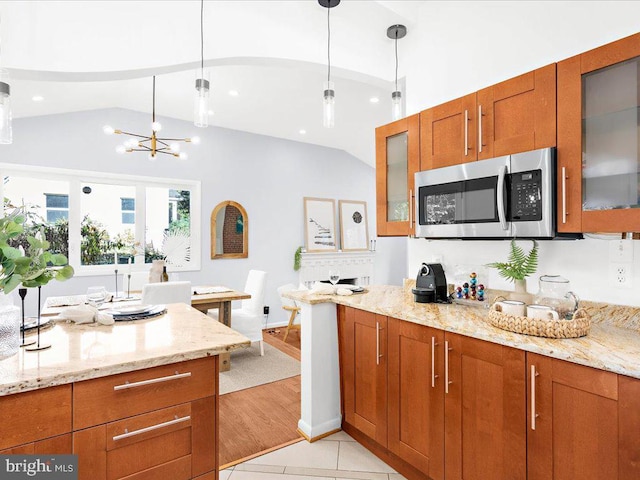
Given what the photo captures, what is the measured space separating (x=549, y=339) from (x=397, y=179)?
1.38 metres

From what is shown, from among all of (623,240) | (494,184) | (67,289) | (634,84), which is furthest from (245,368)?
(634,84)

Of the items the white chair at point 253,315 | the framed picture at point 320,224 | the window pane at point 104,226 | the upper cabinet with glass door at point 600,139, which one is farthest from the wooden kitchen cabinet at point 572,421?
the framed picture at point 320,224

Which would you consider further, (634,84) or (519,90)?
(519,90)

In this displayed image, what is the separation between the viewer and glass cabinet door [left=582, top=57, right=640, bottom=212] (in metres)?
1.39

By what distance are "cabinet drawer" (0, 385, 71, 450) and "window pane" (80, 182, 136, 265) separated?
11.4 ft

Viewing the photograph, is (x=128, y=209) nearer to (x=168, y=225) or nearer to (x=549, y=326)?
(x=168, y=225)

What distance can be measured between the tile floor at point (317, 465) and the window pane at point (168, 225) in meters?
3.27

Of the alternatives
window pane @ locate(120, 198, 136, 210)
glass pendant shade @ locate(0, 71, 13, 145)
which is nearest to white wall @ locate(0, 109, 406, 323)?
window pane @ locate(120, 198, 136, 210)

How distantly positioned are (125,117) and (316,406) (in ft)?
13.7

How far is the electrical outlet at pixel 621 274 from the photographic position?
1.61 meters

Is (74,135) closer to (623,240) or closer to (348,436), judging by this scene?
(348,436)

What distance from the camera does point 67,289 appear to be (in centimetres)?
414

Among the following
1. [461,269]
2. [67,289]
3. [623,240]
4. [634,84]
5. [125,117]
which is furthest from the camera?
[125,117]

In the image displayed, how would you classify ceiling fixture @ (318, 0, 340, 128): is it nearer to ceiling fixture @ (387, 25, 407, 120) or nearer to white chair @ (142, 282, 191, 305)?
ceiling fixture @ (387, 25, 407, 120)
